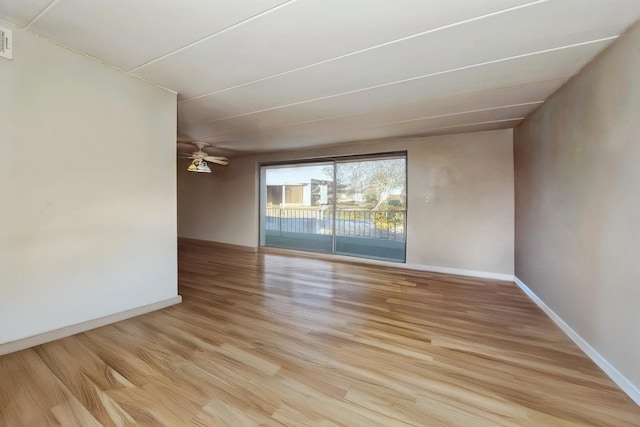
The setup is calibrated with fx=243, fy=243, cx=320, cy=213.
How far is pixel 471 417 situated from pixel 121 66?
3.50m

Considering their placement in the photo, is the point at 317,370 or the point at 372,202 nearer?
the point at 317,370

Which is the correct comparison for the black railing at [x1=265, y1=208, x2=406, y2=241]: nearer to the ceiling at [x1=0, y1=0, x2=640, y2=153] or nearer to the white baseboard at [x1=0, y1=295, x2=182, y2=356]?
the ceiling at [x1=0, y1=0, x2=640, y2=153]

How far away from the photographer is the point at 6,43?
64.2 inches

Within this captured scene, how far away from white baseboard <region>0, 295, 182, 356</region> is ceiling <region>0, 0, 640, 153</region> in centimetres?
218

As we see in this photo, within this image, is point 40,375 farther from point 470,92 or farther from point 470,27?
point 470,92

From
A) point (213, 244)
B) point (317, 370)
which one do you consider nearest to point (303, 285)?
point (317, 370)

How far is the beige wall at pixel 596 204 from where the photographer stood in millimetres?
1449

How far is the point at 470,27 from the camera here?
5.00 feet

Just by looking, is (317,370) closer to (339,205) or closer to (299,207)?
(339,205)

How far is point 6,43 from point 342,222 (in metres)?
4.59

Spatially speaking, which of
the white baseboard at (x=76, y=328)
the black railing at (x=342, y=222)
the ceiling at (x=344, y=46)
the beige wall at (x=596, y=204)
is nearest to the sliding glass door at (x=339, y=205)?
the black railing at (x=342, y=222)

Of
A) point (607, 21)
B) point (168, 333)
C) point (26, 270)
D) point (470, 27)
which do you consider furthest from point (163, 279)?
point (607, 21)

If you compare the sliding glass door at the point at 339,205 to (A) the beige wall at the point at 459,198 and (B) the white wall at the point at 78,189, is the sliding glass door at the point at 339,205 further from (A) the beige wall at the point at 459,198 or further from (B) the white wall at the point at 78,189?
(B) the white wall at the point at 78,189

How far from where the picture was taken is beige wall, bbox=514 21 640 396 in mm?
1449
